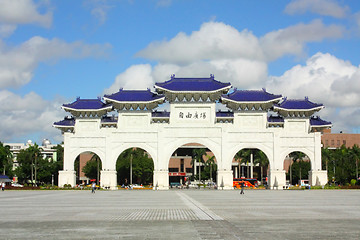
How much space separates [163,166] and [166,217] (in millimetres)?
39044

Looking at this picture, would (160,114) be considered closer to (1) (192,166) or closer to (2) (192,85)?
(2) (192,85)

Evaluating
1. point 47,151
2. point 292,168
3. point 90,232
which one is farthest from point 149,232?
point 47,151

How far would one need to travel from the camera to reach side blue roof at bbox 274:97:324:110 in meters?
59.9

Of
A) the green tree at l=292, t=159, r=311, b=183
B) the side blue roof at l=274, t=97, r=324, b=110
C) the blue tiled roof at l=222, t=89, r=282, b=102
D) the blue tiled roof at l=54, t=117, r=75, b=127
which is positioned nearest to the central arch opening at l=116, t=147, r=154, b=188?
the blue tiled roof at l=54, t=117, r=75, b=127

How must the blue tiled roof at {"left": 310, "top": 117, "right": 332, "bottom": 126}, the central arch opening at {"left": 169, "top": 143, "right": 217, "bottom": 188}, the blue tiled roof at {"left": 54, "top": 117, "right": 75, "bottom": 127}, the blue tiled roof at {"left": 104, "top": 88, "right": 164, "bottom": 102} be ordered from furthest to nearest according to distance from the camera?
the central arch opening at {"left": 169, "top": 143, "right": 217, "bottom": 188} < the blue tiled roof at {"left": 54, "top": 117, "right": 75, "bottom": 127} < the blue tiled roof at {"left": 310, "top": 117, "right": 332, "bottom": 126} < the blue tiled roof at {"left": 104, "top": 88, "right": 164, "bottom": 102}

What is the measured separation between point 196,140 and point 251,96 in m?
8.65

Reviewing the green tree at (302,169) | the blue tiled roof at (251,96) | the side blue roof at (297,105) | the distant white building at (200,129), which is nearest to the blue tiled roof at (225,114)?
the distant white building at (200,129)

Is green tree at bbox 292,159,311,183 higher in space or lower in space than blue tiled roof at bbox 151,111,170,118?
lower

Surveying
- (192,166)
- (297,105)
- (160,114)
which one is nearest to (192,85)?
(160,114)

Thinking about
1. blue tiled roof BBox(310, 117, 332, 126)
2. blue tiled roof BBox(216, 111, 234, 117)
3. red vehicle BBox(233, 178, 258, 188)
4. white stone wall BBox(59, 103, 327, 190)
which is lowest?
red vehicle BBox(233, 178, 258, 188)

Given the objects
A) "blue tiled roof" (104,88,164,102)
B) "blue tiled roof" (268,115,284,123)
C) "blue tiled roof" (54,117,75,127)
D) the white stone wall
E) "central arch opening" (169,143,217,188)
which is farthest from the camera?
"central arch opening" (169,143,217,188)

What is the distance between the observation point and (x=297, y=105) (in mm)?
60406

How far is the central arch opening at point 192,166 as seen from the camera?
100775mm

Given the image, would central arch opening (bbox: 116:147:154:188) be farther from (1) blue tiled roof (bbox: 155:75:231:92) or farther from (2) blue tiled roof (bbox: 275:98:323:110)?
(2) blue tiled roof (bbox: 275:98:323:110)
